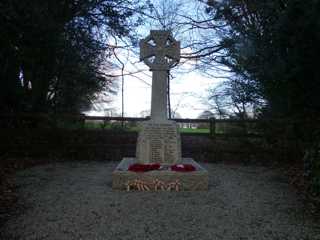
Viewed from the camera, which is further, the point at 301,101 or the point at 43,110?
the point at 43,110

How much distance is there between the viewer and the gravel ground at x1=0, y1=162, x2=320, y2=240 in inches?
157

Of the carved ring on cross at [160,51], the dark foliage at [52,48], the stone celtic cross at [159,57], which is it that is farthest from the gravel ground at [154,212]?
the dark foliage at [52,48]

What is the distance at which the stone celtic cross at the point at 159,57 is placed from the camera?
7621 millimetres

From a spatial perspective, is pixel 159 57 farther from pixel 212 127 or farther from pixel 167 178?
pixel 212 127

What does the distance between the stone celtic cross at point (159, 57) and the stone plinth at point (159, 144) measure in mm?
550

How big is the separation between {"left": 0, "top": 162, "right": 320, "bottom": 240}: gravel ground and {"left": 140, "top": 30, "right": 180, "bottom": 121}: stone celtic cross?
2.03 metres

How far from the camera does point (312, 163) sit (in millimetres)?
5773

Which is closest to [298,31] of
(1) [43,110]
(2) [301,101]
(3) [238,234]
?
(2) [301,101]

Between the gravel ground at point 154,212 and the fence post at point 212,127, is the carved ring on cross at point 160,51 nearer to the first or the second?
the gravel ground at point 154,212

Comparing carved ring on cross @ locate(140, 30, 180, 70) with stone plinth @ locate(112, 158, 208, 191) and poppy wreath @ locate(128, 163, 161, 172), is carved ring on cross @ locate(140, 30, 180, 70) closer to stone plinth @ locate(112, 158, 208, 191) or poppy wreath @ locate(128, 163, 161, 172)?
poppy wreath @ locate(128, 163, 161, 172)

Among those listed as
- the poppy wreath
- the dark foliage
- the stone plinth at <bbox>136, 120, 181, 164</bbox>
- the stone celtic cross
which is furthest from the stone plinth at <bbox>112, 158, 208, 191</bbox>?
the dark foliage

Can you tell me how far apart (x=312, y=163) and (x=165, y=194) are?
7.82 feet

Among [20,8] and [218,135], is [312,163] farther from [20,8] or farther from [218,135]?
[20,8]

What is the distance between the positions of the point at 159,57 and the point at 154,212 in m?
3.86
